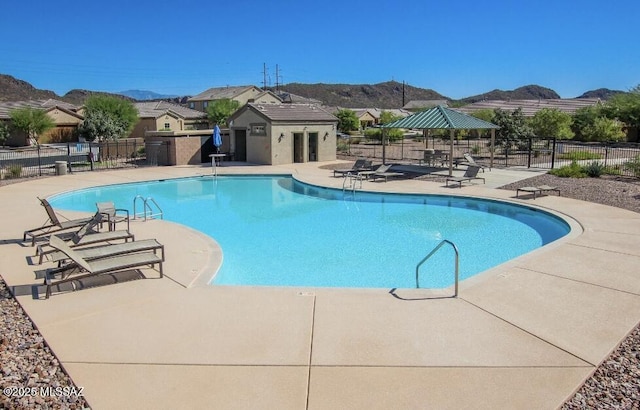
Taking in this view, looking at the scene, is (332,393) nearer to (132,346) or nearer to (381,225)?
(132,346)

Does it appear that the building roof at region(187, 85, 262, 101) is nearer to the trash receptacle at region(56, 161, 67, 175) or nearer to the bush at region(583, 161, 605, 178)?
the trash receptacle at region(56, 161, 67, 175)

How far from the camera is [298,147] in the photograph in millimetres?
29500

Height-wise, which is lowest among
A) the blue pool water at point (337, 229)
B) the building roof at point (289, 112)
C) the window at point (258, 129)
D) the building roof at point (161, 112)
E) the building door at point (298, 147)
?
the blue pool water at point (337, 229)

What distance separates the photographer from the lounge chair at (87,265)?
7.56 metres

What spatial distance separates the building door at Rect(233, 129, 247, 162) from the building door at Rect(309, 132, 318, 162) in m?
4.06

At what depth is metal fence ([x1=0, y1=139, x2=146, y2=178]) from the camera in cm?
2430

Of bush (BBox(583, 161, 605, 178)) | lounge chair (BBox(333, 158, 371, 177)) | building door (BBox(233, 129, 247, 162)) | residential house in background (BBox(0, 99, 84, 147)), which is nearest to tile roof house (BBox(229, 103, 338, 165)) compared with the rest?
building door (BBox(233, 129, 247, 162))

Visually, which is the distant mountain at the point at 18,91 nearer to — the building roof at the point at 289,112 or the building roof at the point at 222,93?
the building roof at the point at 222,93

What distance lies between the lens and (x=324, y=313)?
682cm

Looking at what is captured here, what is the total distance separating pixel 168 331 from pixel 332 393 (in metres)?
2.48

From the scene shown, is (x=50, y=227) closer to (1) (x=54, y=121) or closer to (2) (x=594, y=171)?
(2) (x=594, y=171)

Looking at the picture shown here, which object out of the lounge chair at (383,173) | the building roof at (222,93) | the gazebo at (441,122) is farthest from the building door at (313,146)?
the building roof at (222,93)

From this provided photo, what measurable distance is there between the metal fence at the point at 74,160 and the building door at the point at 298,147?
29.8ft

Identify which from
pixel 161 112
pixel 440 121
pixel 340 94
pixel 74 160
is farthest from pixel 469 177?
pixel 340 94
